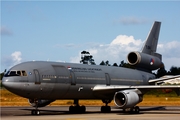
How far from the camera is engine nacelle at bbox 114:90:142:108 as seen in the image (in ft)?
107

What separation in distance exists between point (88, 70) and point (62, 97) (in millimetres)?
3861

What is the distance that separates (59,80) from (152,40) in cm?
1614

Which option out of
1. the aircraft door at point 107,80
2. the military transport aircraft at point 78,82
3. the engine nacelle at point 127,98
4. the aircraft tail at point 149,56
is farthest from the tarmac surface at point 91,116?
the aircraft tail at point 149,56

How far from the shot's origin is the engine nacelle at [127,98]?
107ft

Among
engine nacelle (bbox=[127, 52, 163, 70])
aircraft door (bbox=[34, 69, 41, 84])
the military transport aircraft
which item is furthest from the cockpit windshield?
engine nacelle (bbox=[127, 52, 163, 70])

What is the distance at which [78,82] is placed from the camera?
110 feet

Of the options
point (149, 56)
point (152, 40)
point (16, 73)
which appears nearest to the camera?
point (16, 73)

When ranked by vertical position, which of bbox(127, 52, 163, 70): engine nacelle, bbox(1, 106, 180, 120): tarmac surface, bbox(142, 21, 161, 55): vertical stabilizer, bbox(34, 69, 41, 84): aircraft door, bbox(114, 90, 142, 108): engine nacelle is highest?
bbox(142, 21, 161, 55): vertical stabilizer

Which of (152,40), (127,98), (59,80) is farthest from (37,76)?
(152,40)

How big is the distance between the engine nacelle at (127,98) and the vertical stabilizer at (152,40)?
10155 millimetres

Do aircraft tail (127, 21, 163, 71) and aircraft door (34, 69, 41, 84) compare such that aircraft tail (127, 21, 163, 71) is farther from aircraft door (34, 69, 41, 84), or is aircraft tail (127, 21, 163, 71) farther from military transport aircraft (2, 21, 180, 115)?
aircraft door (34, 69, 41, 84)

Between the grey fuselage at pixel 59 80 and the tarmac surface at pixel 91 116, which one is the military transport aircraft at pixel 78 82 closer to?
the grey fuselage at pixel 59 80

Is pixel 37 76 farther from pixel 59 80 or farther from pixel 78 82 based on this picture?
pixel 78 82

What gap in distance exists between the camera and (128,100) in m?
32.4
